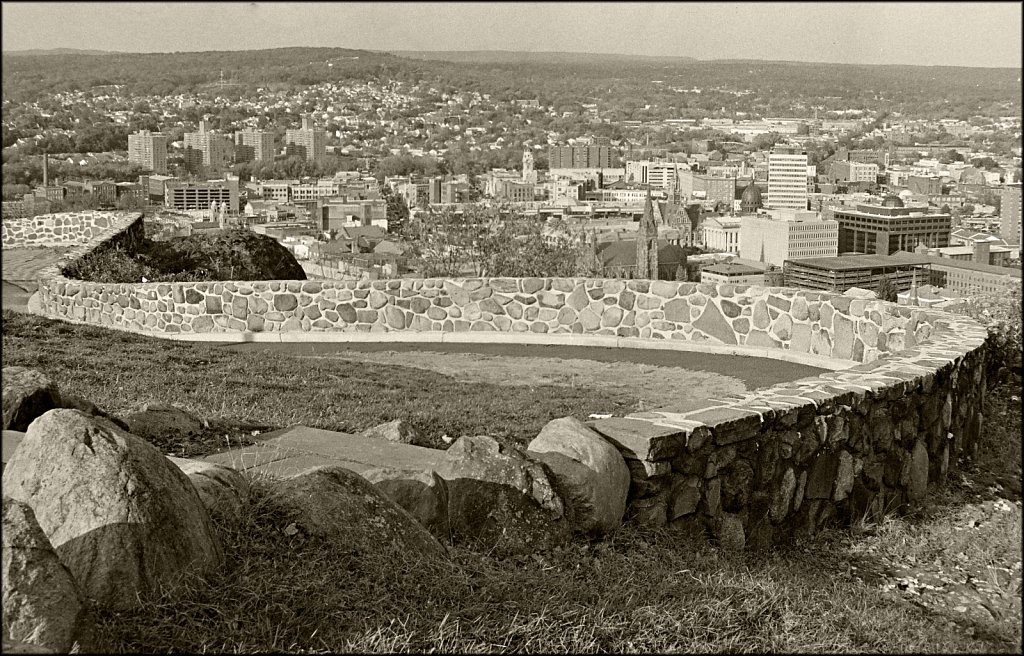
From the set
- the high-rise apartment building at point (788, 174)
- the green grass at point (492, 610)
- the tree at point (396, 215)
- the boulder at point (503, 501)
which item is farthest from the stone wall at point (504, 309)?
the high-rise apartment building at point (788, 174)

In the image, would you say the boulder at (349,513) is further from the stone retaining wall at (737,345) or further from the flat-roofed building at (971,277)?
the flat-roofed building at (971,277)

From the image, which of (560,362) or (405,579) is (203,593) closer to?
(405,579)

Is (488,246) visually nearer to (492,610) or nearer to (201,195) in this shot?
(492,610)

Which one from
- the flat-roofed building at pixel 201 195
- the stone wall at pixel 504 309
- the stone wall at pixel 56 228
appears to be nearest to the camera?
the stone wall at pixel 504 309

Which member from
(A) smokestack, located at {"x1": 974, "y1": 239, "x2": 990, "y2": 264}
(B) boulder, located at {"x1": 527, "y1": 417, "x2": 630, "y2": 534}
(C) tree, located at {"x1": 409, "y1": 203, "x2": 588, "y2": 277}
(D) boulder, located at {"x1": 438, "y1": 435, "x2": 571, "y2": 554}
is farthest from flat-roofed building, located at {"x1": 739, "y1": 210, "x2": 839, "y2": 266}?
(D) boulder, located at {"x1": 438, "y1": 435, "x2": 571, "y2": 554}

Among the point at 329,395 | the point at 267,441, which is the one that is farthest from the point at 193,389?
the point at 267,441

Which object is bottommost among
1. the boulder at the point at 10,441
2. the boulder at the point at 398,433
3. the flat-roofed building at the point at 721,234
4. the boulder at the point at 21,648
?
the flat-roofed building at the point at 721,234

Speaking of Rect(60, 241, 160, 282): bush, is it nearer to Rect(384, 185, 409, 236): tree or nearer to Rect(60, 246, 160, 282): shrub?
Rect(60, 246, 160, 282): shrub

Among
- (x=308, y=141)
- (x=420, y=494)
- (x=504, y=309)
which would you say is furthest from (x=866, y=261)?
(x=308, y=141)
